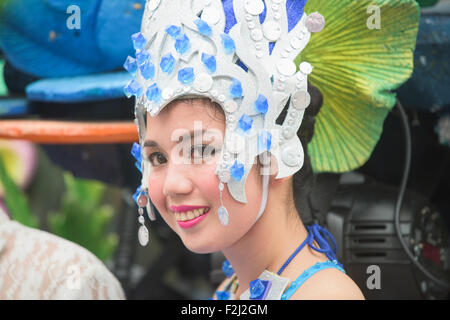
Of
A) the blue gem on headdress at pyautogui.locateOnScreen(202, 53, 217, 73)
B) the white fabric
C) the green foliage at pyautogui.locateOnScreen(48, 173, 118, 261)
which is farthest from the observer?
the green foliage at pyautogui.locateOnScreen(48, 173, 118, 261)

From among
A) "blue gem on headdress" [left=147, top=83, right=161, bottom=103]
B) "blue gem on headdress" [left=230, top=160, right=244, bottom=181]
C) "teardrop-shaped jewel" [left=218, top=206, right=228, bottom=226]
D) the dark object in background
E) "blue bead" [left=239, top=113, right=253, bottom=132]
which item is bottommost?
the dark object in background

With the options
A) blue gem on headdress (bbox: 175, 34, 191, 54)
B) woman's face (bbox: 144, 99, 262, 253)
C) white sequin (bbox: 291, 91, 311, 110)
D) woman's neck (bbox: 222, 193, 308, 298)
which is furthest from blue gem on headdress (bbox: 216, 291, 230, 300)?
blue gem on headdress (bbox: 175, 34, 191, 54)

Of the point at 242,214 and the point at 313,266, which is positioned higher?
the point at 242,214

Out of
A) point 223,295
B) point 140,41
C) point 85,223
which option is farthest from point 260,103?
point 85,223

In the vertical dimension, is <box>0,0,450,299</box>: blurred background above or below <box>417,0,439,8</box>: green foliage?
below

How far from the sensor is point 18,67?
1.83 m

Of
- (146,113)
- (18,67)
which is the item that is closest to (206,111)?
(146,113)

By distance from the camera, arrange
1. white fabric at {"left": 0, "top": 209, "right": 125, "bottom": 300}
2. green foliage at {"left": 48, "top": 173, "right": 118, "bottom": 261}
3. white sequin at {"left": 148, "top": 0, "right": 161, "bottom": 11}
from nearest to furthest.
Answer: white sequin at {"left": 148, "top": 0, "right": 161, "bottom": 11} < white fabric at {"left": 0, "top": 209, "right": 125, "bottom": 300} < green foliage at {"left": 48, "top": 173, "right": 118, "bottom": 261}

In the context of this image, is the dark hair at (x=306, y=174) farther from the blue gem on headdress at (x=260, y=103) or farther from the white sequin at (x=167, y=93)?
the white sequin at (x=167, y=93)

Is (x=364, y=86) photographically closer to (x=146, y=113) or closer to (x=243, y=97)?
(x=243, y=97)

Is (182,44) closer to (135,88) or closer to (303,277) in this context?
(135,88)

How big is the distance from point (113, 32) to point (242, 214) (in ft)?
2.58

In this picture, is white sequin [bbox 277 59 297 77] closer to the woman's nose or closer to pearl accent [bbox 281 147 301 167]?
pearl accent [bbox 281 147 301 167]

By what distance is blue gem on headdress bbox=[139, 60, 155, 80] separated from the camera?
3.70 feet
